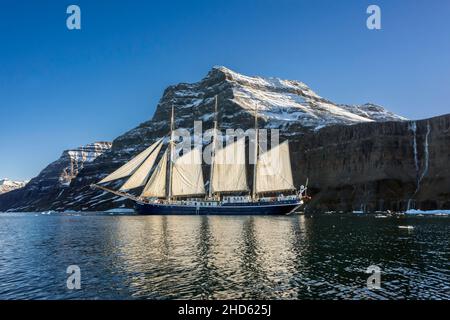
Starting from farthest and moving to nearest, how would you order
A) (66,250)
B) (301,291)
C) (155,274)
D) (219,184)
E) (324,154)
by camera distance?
(324,154) → (219,184) → (66,250) → (155,274) → (301,291)

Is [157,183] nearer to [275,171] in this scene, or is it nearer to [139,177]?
[139,177]

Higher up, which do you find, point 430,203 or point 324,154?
point 324,154

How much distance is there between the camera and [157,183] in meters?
138

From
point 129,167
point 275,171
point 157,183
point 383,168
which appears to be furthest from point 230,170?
point 383,168

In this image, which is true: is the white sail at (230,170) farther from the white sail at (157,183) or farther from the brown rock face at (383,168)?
the brown rock face at (383,168)

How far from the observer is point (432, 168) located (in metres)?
159

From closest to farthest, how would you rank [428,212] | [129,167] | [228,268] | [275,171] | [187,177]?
1. [228,268]
2. [129,167]
3. [275,171]
4. [428,212]
5. [187,177]

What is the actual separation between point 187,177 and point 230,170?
49.2ft

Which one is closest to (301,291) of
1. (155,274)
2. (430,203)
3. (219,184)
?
(155,274)

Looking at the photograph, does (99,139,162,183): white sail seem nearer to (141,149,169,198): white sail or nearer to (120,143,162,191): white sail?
(120,143,162,191): white sail
